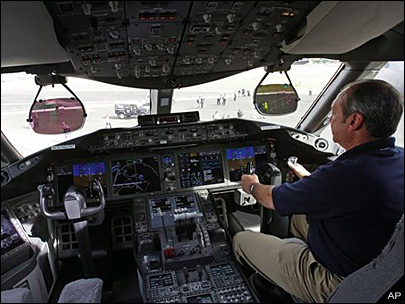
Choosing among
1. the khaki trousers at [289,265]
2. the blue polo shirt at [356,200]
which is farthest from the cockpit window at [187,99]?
the blue polo shirt at [356,200]

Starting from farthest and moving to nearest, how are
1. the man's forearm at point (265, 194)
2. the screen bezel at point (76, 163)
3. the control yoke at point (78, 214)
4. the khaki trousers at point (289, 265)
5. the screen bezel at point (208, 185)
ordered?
the screen bezel at point (208, 185) → the screen bezel at point (76, 163) → the control yoke at point (78, 214) → the man's forearm at point (265, 194) → the khaki trousers at point (289, 265)

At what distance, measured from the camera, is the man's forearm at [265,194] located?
186 cm

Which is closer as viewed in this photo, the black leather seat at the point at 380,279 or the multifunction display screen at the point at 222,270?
the black leather seat at the point at 380,279

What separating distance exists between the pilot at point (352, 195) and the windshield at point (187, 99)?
1.47 m

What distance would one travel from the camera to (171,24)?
1727 millimetres

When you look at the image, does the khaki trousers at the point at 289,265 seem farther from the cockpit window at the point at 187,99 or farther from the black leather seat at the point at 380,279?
the cockpit window at the point at 187,99

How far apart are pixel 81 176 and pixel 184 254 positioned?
1228 millimetres

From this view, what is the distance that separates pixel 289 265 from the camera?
186 cm

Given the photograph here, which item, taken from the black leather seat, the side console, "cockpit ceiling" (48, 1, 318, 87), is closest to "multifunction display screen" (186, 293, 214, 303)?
the side console

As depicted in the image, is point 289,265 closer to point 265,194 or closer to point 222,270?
point 265,194

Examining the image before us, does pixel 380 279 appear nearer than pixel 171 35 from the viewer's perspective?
A: Yes

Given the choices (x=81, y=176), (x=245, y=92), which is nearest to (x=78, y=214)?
(x=81, y=176)

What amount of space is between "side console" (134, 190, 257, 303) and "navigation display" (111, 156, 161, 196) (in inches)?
5.1

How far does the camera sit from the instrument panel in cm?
291
